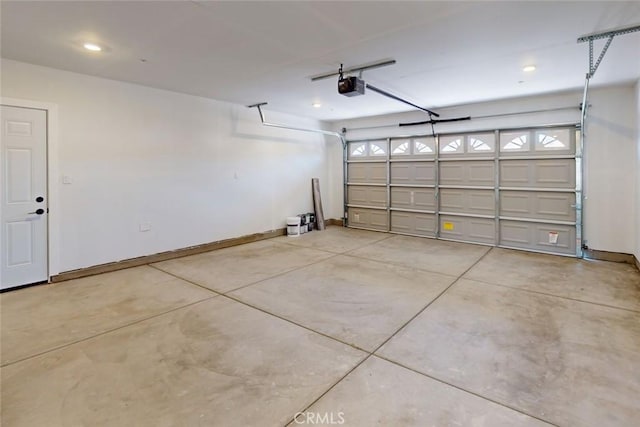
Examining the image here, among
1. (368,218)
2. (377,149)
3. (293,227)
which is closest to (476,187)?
(377,149)

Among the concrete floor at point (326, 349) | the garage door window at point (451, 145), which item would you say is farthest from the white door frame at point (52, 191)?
the garage door window at point (451, 145)

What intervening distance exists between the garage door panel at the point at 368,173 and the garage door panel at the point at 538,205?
256 centimetres

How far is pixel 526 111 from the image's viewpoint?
5.64 meters

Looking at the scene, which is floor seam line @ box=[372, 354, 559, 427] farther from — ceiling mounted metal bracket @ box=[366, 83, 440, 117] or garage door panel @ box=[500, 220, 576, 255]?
garage door panel @ box=[500, 220, 576, 255]

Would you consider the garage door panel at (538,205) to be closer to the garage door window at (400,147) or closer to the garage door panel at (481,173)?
the garage door panel at (481,173)

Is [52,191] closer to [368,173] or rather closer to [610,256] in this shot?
[368,173]

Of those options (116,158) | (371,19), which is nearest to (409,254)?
(371,19)

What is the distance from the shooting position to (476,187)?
6.33 metres

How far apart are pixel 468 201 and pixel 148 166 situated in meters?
5.84

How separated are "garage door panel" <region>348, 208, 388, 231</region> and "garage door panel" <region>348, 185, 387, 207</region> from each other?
A: 177 millimetres

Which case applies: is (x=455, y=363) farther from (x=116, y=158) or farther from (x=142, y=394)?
(x=116, y=158)

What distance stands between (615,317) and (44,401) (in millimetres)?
4629

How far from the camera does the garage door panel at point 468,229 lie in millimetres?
6234

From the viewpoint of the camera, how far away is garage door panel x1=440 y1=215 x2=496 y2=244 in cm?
623
